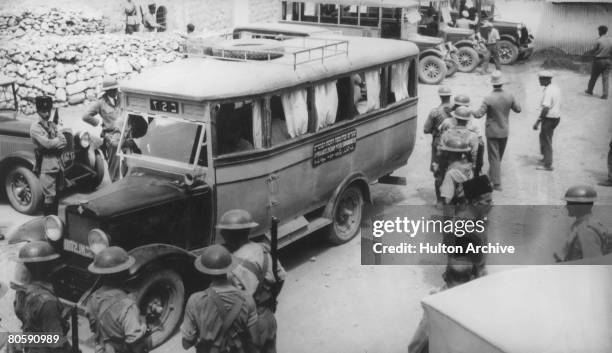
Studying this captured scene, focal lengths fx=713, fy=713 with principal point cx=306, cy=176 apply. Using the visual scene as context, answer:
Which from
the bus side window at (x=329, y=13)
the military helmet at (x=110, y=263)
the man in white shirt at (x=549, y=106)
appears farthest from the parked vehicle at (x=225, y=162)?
the bus side window at (x=329, y=13)

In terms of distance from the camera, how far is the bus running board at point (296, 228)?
7.72m

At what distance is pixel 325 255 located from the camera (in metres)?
8.67

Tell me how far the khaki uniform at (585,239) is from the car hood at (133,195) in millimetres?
3476

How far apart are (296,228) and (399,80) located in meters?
2.89

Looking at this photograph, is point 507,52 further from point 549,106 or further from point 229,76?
point 229,76

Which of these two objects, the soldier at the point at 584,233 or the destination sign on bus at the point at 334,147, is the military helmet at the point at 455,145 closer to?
the destination sign on bus at the point at 334,147

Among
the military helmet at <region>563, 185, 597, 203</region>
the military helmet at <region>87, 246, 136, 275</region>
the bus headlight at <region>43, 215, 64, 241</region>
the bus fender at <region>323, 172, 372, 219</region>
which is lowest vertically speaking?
the bus fender at <region>323, 172, 372, 219</region>

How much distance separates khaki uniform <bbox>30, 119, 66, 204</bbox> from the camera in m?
8.73

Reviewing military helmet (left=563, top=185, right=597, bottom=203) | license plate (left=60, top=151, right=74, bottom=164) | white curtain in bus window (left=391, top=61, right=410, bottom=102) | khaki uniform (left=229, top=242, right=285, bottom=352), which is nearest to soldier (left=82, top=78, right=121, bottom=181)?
license plate (left=60, top=151, right=74, bottom=164)

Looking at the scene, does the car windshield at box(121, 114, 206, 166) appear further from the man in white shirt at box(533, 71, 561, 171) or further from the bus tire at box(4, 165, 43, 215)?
the man in white shirt at box(533, 71, 561, 171)

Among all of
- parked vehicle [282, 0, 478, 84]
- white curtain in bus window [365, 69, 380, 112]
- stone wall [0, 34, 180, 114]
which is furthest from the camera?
parked vehicle [282, 0, 478, 84]

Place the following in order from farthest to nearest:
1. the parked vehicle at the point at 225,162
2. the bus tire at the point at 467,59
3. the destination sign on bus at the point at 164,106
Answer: the bus tire at the point at 467,59 < the destination sign on bus at the point at 164,106 < the parked vehicle at the point at 225,162

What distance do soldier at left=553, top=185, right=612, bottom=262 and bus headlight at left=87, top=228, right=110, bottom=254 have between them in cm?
394

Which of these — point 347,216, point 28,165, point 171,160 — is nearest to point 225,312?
point 171,160
